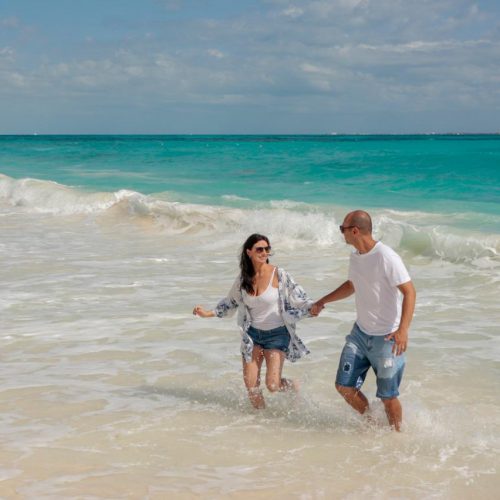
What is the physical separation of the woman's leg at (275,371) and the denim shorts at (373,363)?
2.16ft

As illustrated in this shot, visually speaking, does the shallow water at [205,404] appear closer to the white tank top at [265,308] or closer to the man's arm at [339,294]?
the white tank top at [265,308]

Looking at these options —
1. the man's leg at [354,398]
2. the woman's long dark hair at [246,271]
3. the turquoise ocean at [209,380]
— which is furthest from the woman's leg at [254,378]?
the man's leg at [354,398]

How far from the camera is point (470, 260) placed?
1267 cm

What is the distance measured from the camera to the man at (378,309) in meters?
4.86

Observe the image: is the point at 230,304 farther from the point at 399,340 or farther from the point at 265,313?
the point at 399,340

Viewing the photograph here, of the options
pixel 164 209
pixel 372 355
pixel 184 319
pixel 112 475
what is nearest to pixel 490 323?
pixel 184 319

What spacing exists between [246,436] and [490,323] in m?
4.18

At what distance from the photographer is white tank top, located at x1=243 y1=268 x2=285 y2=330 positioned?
5.74 metres

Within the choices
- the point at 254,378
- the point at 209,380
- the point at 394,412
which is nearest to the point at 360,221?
the point at 394,412

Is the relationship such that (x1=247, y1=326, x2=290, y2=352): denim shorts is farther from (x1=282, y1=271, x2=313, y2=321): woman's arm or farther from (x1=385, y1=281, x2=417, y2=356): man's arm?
(x1=385, y1=281, x2=417, y2=356): man's arm

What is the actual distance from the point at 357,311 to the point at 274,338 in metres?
0.96

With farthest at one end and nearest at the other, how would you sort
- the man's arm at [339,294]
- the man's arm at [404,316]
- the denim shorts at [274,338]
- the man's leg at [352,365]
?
the denim shorts at [274,338], the man's arm at [339,294], the man's leg at [352,365], the man's arm at [404,316]

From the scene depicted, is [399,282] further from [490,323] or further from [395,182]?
[395,182]

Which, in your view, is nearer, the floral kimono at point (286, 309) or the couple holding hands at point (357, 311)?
the couple holding hands at point (357, 311)
